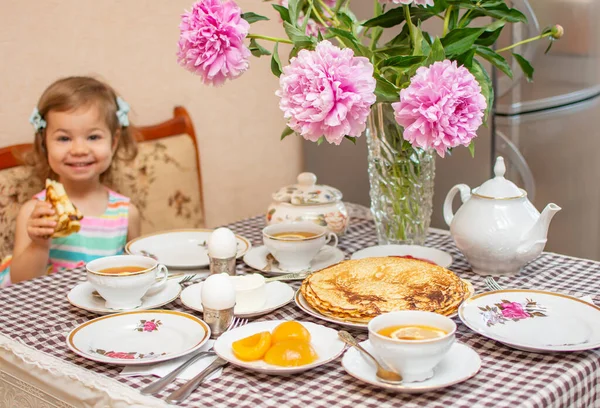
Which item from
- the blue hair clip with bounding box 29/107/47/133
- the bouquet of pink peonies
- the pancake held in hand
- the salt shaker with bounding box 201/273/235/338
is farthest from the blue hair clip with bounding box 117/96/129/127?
the salt shaker with bounding box 201/273/235/338

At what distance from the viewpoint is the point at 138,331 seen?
3.98 feet

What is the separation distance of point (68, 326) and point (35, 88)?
120 centimetres

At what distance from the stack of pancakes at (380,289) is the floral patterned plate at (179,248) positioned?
1.08ft

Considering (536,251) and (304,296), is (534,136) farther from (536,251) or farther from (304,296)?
(304,296)

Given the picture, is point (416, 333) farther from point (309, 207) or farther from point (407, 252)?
point (309, 207)

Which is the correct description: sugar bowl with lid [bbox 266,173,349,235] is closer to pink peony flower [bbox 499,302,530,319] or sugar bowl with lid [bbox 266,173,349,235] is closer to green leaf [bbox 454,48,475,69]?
green leaf [bbox 454,48,475,69]

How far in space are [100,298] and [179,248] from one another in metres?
0.35

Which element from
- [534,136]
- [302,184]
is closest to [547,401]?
[302,184]

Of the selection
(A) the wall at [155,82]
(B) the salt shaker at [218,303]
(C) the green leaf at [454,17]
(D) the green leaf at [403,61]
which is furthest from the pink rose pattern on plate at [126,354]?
(A) the wall at [155,82]

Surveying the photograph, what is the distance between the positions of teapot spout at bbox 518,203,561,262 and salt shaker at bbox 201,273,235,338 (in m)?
0.58

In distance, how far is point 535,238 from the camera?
144 centimetres

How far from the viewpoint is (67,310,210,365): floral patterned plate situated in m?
1.11

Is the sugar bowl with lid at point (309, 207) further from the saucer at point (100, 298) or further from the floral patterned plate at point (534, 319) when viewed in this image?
the floral patterned plate at point (534, 319)

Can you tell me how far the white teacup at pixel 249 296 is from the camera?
128 cm
